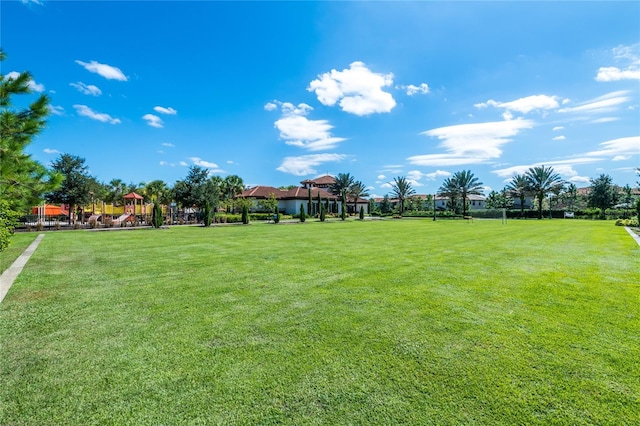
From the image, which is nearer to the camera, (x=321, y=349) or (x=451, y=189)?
(x=321, y=349)

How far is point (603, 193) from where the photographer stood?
2088 inches

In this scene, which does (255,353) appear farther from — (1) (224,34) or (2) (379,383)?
(1) (224,34)

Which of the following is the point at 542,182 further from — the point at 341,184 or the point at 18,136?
the point at 18,136

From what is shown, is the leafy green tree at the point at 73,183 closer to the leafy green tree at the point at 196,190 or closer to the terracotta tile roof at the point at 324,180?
the leafy green tree at the point at 196,190

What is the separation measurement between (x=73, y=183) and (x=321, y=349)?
31.6 metres

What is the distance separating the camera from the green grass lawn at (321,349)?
7.70 feet

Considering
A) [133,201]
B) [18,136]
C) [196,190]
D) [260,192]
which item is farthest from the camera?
[260,192]

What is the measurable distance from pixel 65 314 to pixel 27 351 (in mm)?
1284

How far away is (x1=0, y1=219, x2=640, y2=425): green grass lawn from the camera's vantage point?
92.4 inches

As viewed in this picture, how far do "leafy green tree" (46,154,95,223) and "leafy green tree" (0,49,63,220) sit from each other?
2639 centimetres

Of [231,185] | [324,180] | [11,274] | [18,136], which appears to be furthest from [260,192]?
[18,136]

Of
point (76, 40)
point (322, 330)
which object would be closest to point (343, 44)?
point (76, 40)

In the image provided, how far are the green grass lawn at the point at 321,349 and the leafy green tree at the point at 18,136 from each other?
1.91m

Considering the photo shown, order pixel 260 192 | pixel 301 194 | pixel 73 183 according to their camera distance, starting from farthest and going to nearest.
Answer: pixel 301 194 < pixel 260 192 < pixel 73 183
